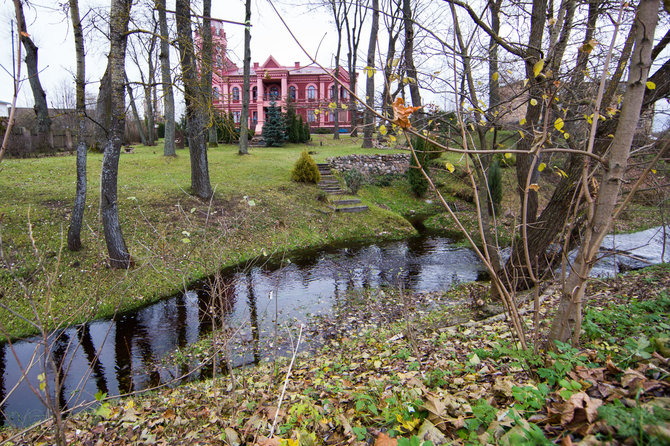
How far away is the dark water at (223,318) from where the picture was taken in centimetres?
456

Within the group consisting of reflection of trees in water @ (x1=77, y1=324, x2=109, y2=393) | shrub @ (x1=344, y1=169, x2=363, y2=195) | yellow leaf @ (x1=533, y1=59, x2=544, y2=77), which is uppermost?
yellow leaf @ (x1=533, y1=59, x2=544, y2=77)

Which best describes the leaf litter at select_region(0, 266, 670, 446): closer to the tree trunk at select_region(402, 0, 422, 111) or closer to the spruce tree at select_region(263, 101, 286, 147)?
the tree trunk at select_region(402, 0, 422, 111)

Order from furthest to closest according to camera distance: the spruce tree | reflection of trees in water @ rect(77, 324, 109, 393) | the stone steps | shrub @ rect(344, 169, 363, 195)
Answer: the spruce tree → shrub @ rect(344, 169, 363, 195) → the stone steps → reflection of trees in water @ rect(77, 324, 109, 393)

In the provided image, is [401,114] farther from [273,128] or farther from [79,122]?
[273,128]

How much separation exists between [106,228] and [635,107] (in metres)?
8.08

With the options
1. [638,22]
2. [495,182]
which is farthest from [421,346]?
[495,182]

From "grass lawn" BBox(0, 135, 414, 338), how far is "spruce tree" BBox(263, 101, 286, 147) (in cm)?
592

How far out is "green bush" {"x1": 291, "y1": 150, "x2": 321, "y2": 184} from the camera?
14523 mm

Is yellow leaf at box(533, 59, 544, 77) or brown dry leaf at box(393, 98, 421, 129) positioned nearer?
brown dry leaf at box(393, 98, 421, 129)

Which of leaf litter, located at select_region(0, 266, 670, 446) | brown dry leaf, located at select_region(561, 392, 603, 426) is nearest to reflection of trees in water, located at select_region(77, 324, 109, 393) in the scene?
leaf litter, located at select_region(0, 266, 670, 446)

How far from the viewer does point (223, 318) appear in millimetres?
3066

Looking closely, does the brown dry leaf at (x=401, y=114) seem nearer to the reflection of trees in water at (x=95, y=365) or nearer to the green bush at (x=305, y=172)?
the reflection of trees in water at (x=95, y=365)

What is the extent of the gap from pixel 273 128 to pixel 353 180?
929cm

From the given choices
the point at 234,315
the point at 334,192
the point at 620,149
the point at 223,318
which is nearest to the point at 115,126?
the point at 234,315
